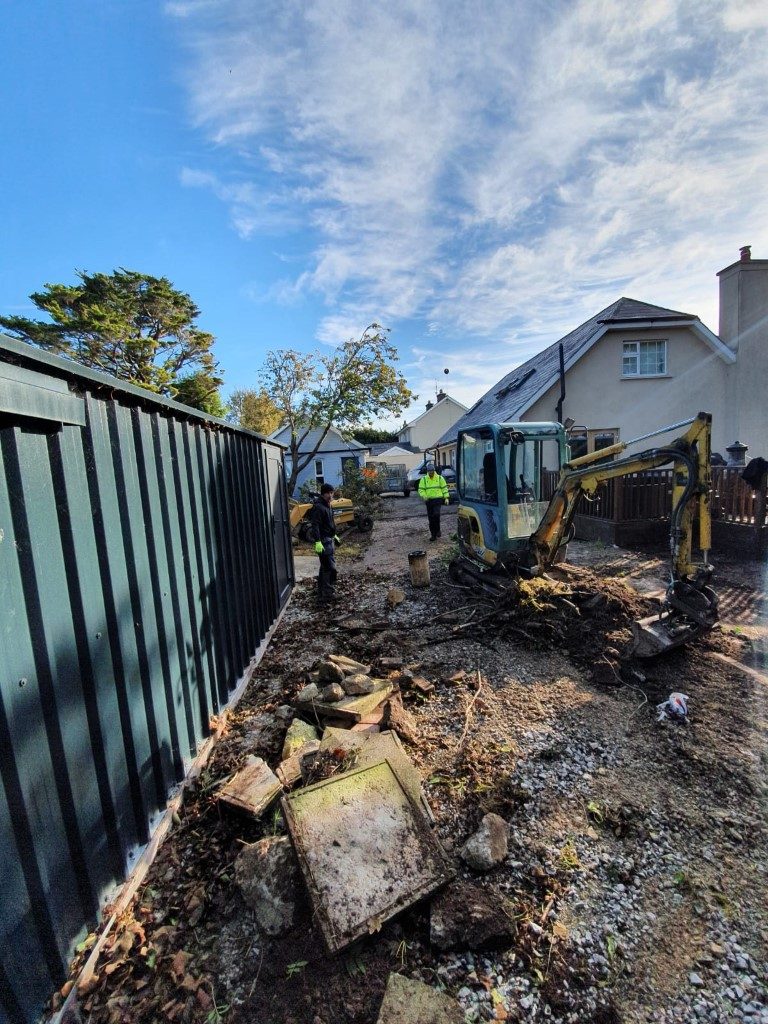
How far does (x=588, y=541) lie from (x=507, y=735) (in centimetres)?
857

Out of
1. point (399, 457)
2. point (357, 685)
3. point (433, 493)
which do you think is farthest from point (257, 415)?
point (357, 685)

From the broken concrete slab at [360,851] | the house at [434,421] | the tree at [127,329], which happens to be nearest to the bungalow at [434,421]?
the house at [434,421]

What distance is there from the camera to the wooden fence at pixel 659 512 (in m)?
8.45

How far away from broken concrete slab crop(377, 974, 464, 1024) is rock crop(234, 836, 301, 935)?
57cm

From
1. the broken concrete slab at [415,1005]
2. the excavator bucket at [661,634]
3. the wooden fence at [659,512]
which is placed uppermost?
the wooden fence at [659,512]

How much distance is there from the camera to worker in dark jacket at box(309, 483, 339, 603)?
762cm

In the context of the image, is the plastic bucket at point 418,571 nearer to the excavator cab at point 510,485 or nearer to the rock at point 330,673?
A: the excavator cab at point 510,485

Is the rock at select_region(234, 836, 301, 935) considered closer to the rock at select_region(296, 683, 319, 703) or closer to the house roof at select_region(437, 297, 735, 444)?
the rock at select_region(296, 683, 319, 703)

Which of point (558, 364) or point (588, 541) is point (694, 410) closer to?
point (558, 364)

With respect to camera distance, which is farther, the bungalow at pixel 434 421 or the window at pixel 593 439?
the bungalow at pixel 434 421

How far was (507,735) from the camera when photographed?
11.9ft

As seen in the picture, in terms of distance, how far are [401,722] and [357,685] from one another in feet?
2.04

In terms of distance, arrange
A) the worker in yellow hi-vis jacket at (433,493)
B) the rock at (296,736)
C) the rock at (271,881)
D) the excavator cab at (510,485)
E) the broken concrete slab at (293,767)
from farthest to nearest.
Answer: the worker in yellow hi-vis jacket at (433,493), the excavator cab at (510,485), the rock at (296,736), the broken concrete slab at (293,767), the rock at (271,881)

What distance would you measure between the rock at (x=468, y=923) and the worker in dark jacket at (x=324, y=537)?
5.72 m
